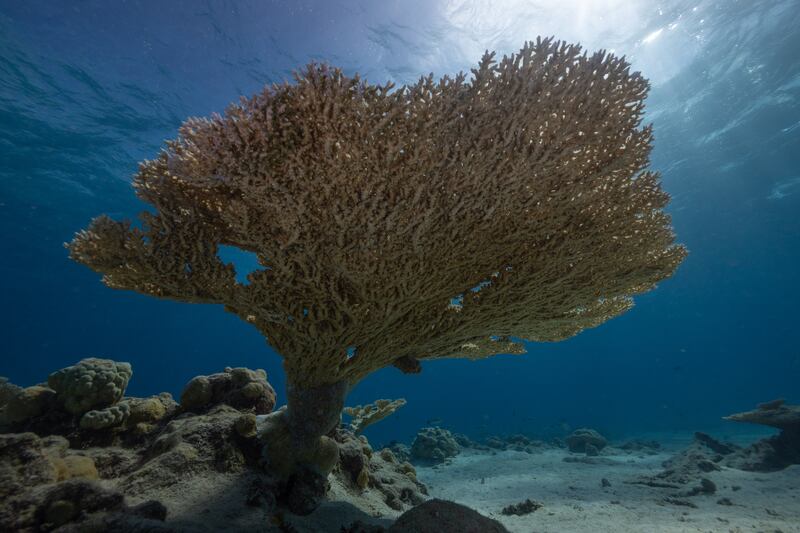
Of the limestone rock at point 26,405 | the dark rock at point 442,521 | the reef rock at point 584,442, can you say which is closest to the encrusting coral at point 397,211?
the dark rock at point 442,521

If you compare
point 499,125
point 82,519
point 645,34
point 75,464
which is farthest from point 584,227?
point 645,34

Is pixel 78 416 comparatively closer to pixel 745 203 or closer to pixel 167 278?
pixel 167 278

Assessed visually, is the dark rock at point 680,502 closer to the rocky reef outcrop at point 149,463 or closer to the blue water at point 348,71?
the rocky reef outcrop at point 149,463

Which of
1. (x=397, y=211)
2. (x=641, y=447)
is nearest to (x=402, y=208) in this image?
(x=397, y=211)

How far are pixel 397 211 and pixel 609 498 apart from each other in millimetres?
9017

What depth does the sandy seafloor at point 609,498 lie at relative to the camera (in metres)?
5.96

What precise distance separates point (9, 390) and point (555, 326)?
28.6 ft

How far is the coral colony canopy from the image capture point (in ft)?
9.12

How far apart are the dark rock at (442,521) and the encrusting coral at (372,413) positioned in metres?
3.29

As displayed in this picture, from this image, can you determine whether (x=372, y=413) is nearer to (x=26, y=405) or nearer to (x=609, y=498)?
(x=26, y=405)

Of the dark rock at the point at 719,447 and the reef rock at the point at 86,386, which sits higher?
the reef rock at the point at 86,386

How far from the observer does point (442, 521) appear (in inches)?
144

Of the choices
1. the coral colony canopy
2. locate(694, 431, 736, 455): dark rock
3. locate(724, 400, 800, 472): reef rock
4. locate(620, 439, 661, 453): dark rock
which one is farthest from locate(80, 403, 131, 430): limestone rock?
locate(620, 439, 661, 453): dark rock

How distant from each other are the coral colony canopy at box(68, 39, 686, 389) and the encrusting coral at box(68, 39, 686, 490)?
16 mm
